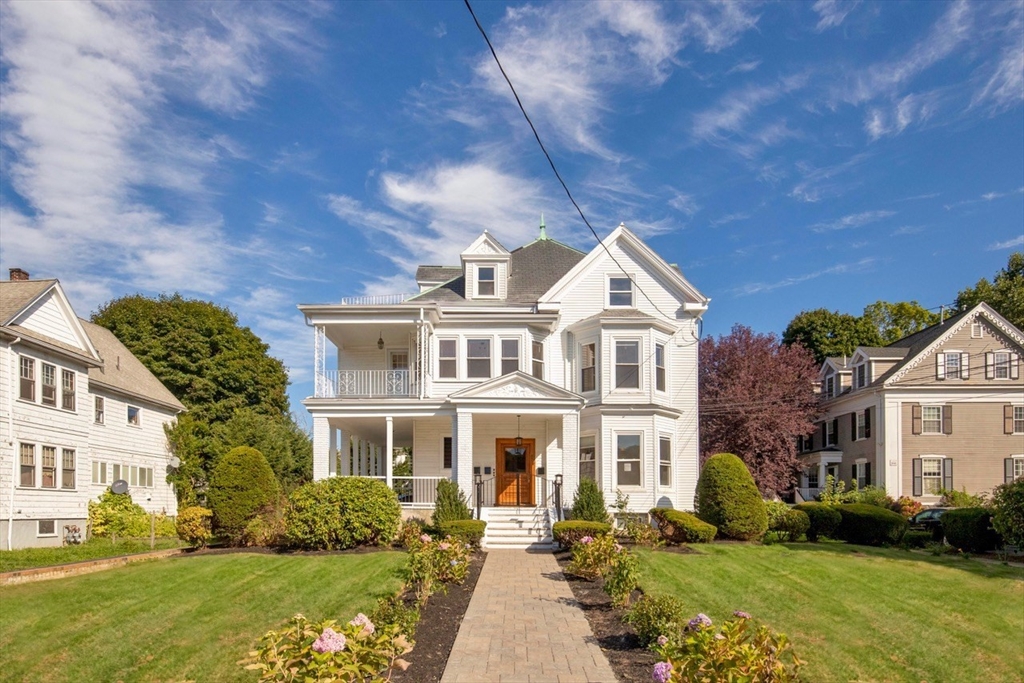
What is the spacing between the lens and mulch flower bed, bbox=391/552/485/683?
28.2 ft

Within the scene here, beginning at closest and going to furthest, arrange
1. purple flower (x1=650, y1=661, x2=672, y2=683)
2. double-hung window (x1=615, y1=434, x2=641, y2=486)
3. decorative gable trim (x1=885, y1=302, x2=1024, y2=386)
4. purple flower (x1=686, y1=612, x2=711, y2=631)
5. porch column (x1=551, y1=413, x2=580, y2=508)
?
purple flower (x1=650, y1=661, x2=672, y2=683), purple flower (x1=686, y1=612, x2=711, y2=631), porch column (x1=551, y1=413, x2=580, y2=508), double-hung window (x1=615, y1=434, x2=641, y2=486), decorative gable trim (x1=885, y1=302, x2=1024, y2=386)

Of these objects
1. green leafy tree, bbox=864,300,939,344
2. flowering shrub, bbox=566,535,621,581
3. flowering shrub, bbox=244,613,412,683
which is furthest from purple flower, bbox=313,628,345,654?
green leafy tree, bbox=864,300,939,344

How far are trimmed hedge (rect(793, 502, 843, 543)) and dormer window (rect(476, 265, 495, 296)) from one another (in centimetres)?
1183

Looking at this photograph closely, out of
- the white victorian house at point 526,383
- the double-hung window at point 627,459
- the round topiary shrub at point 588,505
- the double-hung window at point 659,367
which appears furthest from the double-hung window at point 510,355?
the round topiary shrub at point 588,505

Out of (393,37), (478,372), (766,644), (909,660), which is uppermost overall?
(393,37)

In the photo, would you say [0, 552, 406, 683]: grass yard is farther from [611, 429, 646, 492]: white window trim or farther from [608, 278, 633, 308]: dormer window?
[608, 278, 633, 308]: dormer window

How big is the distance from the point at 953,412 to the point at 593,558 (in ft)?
87.1

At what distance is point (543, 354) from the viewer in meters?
25.4

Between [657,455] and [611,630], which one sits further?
[657,455]

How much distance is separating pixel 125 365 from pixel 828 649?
29979 millimetres

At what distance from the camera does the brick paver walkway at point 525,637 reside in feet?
28.4

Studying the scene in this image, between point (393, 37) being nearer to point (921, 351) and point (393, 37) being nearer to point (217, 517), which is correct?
point (217, 517)

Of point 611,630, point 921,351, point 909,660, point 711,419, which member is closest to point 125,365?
point 711,419

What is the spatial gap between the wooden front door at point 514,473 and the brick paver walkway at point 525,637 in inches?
337
